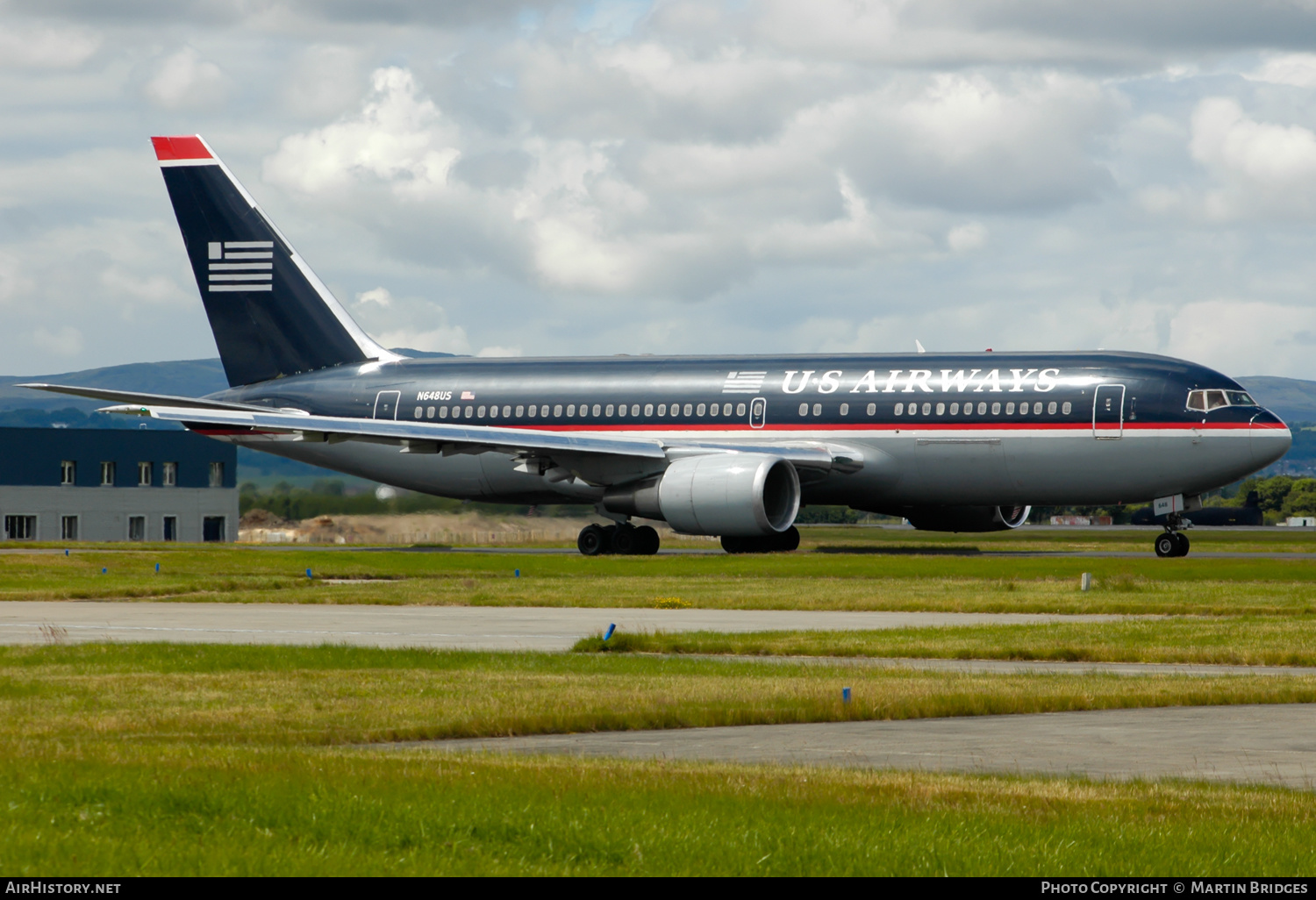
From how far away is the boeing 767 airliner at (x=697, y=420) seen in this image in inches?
1499

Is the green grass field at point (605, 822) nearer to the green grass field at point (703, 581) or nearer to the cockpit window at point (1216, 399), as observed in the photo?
the green grass field at point (703, 581)

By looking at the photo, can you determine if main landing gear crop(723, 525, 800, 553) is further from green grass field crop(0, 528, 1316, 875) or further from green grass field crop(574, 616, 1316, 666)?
green grass field crop(574, 616, 1316, 666)

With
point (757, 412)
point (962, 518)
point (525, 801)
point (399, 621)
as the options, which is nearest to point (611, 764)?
point (525, 801)

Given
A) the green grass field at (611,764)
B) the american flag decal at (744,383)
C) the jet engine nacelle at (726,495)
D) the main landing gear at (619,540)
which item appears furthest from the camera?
the main landing gear at (619,540)

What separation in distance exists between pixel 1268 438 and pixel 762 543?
42.5 feet

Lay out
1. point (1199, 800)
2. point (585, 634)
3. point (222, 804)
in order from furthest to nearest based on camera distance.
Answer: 1. point (585, 634)
2. point (1199, 800)
3. point (222, 804)

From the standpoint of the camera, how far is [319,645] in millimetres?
19094

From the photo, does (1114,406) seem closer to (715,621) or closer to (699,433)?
(699,433)

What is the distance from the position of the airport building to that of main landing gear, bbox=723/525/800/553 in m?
49.6

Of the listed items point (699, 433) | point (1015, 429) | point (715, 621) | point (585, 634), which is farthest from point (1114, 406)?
point (585, 634)

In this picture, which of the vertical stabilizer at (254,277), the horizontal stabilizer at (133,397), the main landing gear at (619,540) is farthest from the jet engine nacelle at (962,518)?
the horizontal stabilizer at (133,397)

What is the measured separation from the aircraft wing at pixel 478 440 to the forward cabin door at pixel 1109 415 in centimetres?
585

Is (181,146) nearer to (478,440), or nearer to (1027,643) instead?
(478,440)
